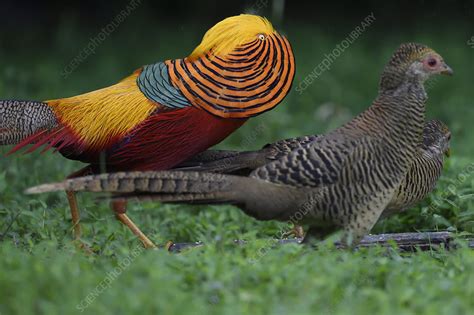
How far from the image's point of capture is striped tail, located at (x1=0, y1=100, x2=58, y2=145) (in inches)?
226

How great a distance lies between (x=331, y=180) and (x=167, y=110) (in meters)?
1.25

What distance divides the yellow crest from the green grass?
1160 millimetres

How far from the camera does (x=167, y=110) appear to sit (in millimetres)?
5656

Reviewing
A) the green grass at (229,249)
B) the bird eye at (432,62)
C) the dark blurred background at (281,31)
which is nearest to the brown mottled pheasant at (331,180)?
the bird eye at (432,62)

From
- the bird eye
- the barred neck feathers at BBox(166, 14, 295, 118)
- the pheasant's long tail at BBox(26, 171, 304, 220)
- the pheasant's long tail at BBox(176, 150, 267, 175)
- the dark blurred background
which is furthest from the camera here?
the dark blurred background

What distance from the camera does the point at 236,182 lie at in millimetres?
4906

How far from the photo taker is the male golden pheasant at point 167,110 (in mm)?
5660

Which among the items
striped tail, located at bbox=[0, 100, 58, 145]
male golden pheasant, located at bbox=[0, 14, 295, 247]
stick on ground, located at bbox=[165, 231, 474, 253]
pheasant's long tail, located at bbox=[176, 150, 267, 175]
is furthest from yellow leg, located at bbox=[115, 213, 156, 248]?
striped tail, located at bbox=[0, 100, 58, 145]

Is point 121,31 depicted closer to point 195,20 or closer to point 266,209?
point 195,20

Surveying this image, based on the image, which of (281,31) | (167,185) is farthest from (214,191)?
(281,31)

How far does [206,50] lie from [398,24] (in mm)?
7060

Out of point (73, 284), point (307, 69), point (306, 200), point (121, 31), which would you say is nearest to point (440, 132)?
point (306, 200)

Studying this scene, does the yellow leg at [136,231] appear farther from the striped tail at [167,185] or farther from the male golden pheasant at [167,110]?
the striped tail at [167,185]

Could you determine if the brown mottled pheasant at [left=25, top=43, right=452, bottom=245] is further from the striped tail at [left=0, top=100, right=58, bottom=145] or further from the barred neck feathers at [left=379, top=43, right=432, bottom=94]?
the striped tail at [left=0, top=100, right=58, bottom=145]
